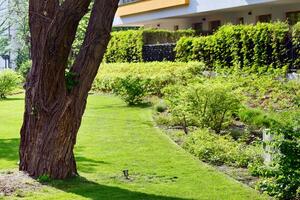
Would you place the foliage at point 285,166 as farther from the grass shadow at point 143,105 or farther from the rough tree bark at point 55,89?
the grass shadow at point 143,105

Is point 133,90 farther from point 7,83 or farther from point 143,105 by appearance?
point 7,83

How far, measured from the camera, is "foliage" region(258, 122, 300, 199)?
7.95m

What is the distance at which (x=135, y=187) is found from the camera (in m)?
8.99

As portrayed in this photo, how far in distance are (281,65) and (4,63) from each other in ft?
171

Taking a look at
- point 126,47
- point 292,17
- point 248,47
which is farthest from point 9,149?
point 126,47

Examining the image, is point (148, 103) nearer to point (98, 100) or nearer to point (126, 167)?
point (98, 100)

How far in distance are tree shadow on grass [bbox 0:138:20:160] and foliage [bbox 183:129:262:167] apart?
11.4 ft

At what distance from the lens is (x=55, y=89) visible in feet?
29.6

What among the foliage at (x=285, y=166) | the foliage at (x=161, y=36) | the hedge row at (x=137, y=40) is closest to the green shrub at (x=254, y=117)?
the foliage at (x=285, y=166)

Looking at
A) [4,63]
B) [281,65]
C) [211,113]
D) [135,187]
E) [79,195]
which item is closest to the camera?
[79,195]

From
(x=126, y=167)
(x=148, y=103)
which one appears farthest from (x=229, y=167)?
(x=148, y=103)

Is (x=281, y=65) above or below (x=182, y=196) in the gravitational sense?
above

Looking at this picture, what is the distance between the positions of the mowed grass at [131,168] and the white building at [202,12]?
14.3 m

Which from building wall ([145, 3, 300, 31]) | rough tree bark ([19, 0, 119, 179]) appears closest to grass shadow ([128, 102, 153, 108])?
building wall ([145, 3, 300, 31])
